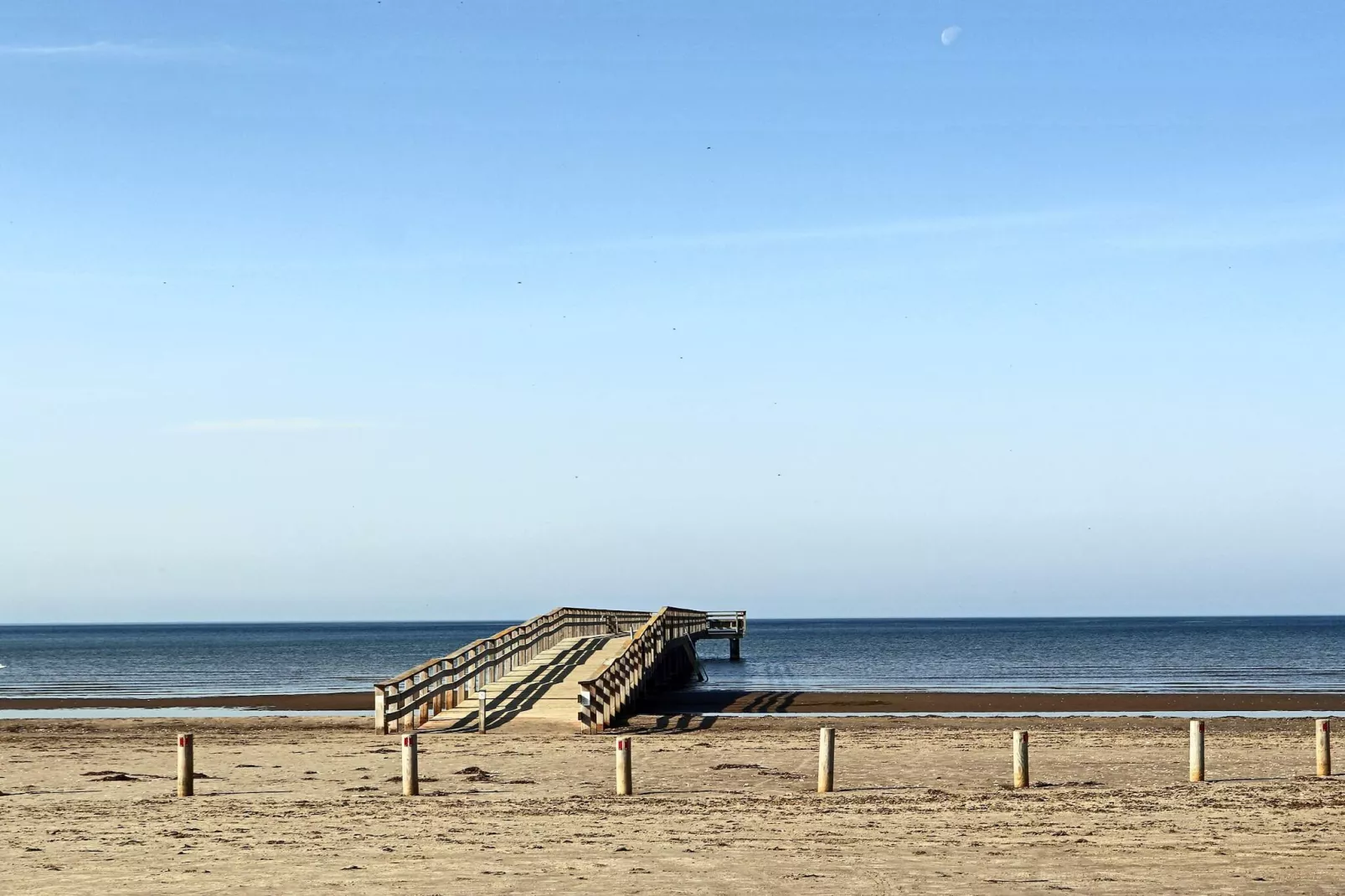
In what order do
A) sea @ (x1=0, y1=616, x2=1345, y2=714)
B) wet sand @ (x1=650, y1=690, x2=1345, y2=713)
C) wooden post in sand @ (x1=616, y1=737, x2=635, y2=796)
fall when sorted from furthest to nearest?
sea @ (x1=0, y1=616, x2=1345, y2=714) → wet sand @ (x1=650, y1=690, x2=1345, y2=713) → wooden post in sand @ (x1=616, y1=737, x2=635, y2=796)

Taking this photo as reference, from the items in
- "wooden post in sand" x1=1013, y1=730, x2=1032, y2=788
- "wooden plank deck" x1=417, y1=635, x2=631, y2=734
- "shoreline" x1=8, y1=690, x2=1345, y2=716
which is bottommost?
"shoreline" x1=8, y1=690, x2=1345, y2=716

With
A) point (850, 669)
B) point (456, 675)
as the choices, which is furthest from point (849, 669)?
point (456, 675)

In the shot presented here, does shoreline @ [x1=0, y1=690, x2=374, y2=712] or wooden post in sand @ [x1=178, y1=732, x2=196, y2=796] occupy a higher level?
wooden post in sand @ [x1=178, y1=732, x2=196, y2=796]

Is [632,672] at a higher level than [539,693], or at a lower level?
higher

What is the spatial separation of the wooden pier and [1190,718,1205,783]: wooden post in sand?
11829 mm

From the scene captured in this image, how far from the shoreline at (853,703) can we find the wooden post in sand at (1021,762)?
1838 cm

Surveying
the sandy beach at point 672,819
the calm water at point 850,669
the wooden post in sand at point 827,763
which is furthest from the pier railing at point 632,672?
the wooden post in sand at point 827,763

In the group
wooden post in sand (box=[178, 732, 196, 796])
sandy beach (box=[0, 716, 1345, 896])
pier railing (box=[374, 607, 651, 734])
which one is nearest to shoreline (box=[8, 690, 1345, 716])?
pier railing (box=[374, 607, 651, 734])

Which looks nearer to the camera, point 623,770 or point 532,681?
point 623,770

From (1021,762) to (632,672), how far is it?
51.3 ft

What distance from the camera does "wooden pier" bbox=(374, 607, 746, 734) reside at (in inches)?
1145

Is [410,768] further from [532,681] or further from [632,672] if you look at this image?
[532,681]

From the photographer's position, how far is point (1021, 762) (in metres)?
20.2

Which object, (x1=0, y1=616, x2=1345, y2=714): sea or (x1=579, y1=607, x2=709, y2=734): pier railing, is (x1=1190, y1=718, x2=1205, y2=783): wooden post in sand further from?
(x1=0, y1=616, x2=1345, y2=714): sea
